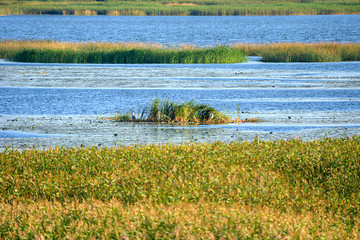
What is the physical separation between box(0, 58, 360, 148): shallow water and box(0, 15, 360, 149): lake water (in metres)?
0.03

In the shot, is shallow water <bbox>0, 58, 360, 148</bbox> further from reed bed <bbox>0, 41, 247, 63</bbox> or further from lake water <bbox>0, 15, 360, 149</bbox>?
reed bed <bbox>0, 41, 247, 63</bbox>

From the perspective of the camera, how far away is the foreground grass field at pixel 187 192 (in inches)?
250

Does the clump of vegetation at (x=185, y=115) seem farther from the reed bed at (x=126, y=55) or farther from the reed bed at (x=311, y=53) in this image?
the reed bed at (x=311, y=53)

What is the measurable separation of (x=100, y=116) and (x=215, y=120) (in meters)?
3.91

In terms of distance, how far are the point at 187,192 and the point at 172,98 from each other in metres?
13.9

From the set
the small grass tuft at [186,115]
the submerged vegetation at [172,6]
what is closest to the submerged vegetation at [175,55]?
the small grass tuft at [186,115]

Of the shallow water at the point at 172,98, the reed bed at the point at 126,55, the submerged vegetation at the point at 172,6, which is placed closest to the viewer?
the shallow water at the point at 172,98

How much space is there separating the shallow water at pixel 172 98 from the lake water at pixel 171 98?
0.09 ft

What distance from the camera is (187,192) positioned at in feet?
26.1

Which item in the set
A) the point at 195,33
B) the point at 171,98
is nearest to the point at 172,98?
the point at 171,98

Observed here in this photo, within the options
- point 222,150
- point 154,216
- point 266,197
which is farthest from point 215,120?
point 154,216

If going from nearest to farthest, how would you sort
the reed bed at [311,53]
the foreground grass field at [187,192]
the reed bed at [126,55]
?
the foreground grass field at [187,192]
the reed bed at [126,55]
the reed bed at [311,53]

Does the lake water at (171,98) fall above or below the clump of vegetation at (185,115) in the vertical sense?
below

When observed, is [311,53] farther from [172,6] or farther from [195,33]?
[172,6]
